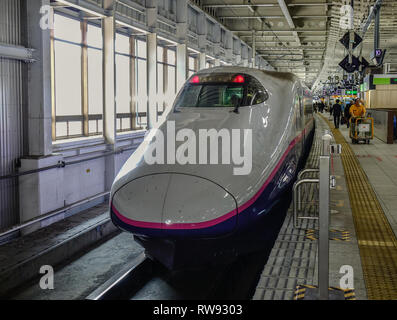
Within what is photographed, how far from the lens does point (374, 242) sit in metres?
6.46

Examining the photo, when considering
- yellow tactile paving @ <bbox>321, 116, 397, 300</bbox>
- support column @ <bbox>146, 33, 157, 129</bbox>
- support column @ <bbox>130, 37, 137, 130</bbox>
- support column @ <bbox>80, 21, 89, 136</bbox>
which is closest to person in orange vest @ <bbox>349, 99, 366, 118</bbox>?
support column @ <bbox>146, 33, 157, 129</bbox>

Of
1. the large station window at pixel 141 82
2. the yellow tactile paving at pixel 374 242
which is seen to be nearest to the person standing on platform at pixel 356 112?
the large station window at pixel 141 82

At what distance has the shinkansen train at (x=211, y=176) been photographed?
543 cm

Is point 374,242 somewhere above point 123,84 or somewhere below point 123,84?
below

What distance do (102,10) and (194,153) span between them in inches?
283

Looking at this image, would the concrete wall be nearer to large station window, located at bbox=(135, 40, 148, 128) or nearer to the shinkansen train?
large station window, located at bbox=(135, 40, 148, 128)

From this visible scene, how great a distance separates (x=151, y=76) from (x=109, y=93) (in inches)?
145

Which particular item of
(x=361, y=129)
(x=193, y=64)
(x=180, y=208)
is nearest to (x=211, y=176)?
(x=180, y=208)

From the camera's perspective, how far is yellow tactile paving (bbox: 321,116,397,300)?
4.96 metres

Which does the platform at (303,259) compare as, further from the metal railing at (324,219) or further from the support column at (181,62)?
the support column at (181,62)

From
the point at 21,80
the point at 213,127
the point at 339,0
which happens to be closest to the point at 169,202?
the point at 213,127

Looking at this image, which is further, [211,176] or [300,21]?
[300,21]

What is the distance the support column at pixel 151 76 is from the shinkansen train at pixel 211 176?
816 cm

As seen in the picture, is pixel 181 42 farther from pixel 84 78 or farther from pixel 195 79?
pixel 195 79
